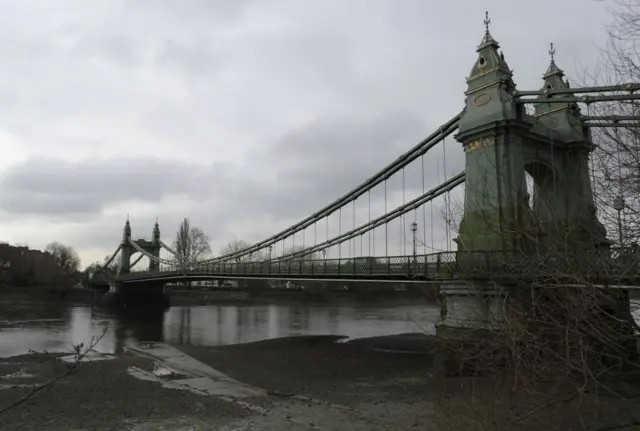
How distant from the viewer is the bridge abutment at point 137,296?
54688 millimetres

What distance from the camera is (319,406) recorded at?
35.3ft

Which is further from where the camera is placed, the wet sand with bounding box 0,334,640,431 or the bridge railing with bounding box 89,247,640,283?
the wet sand with bounding box 0,334,640,431

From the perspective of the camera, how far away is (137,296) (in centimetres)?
5591

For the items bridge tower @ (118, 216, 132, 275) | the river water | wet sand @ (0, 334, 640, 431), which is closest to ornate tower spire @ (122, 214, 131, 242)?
bridge tower @ (118, 216, 132, 275)

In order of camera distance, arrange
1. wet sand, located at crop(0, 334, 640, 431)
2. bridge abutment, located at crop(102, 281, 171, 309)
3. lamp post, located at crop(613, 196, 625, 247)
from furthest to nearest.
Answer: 1. bridge abutment, located at crop(102, 281, 171, 309)
2. wet sand, located at crop(0, 334, 640, 431)
3. lamp post, located at crop(613, 196, 625, 247)

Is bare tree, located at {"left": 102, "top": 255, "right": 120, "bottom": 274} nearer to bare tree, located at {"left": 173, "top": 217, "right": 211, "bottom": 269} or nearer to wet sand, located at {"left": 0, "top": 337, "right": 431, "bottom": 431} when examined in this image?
bare tree, located at {"left": 173, "top": 217, "right": 211, "bottom": 269}

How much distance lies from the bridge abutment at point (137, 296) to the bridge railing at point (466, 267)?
14.8ft

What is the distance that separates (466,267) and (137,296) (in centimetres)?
5384

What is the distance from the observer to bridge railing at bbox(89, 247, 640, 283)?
4.69 meters

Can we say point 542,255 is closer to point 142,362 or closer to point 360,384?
point 360,384

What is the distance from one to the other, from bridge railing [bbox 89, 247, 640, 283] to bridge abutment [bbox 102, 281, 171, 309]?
450 cm

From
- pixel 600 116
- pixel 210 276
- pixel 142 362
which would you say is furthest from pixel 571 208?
pixel 210 276

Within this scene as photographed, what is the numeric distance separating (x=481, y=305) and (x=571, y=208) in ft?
8.24

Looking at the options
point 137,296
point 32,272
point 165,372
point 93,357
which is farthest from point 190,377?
point 32,272
